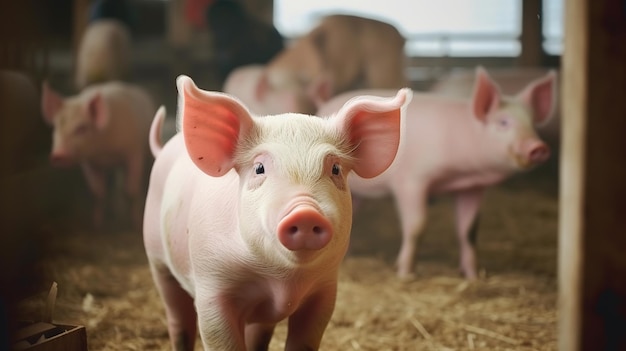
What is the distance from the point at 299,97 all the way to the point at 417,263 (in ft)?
4.63

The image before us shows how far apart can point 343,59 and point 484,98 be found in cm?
177

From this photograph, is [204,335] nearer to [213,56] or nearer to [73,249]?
[73,249]

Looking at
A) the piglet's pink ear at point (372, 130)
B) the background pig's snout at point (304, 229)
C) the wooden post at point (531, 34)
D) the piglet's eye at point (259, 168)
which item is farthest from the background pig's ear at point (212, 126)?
the wooden post at point (531, 34)

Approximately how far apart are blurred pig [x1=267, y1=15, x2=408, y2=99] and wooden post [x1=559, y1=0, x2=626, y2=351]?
12.0ft

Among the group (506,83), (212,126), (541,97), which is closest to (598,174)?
(212,126)

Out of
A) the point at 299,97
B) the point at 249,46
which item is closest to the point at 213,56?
the point at 249,46

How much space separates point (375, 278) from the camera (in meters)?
4.57

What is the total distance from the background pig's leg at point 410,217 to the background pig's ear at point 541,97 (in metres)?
0.81

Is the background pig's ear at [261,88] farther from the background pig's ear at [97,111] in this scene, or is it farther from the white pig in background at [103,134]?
the background pig's ear at [97,111]

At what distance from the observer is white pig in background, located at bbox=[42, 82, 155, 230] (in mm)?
4988

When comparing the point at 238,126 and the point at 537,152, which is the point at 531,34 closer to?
the point at 537,152

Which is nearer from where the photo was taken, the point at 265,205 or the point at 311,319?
the point at 265,205

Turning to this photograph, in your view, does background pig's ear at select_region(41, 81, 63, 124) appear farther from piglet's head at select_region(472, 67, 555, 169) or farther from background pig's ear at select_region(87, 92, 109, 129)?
piglet's head at select_region(472, 67, 555, 169)

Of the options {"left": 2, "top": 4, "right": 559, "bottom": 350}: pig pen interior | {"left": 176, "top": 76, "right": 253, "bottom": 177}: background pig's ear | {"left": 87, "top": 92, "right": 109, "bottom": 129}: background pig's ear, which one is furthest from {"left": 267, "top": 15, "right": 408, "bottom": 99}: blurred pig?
{"left": 176, "top": 76, "right": 253, "bottom": 177}: background pig's ear
